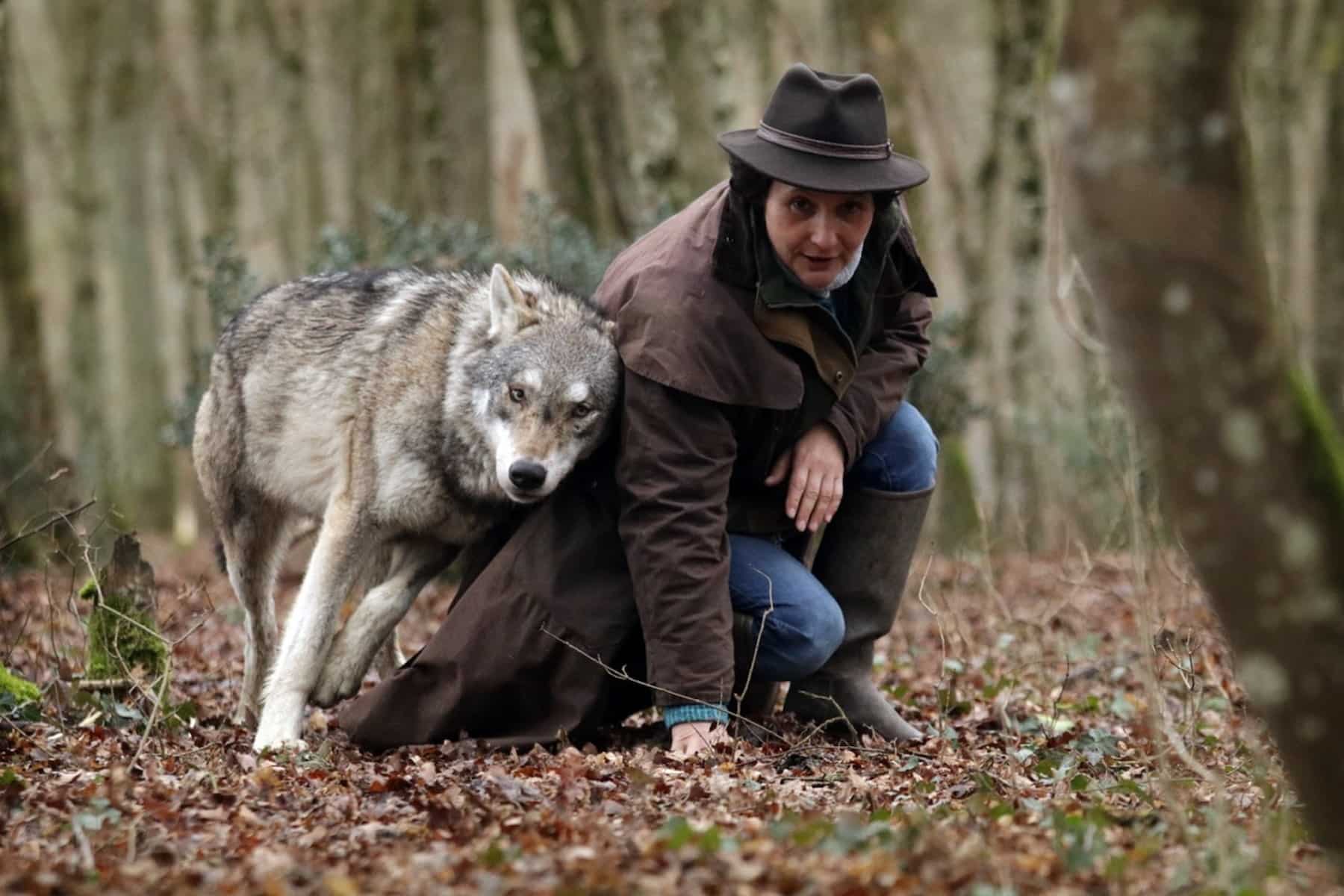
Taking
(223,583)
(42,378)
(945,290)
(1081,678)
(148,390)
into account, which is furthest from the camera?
(148,390)

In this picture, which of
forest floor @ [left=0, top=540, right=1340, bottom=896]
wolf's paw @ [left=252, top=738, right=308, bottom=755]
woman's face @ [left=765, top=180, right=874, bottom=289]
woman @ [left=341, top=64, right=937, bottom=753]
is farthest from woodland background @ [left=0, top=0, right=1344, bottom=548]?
wolf's paw @ [left=252, top=738, right=308, bottom=755]

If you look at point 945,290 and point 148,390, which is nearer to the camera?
point 945,290

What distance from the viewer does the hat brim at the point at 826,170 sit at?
461 centimetres

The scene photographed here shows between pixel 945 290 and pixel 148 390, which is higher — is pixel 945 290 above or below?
above

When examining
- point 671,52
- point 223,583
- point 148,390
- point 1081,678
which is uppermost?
point 671,52

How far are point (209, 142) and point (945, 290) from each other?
9344mm

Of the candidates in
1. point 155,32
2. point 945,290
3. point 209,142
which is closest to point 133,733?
point 945,290

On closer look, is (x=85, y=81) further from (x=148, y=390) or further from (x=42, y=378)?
(x=42, y=378)

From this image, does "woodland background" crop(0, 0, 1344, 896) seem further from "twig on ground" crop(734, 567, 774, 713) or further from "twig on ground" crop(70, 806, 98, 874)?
"twig on ground" crop(734, 567, 774, 713)

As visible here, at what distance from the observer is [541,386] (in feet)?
17.4

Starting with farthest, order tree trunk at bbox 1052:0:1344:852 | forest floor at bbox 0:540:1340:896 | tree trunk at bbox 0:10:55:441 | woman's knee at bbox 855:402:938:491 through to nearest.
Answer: tree trunk at bbox 0:10:55:441, woman's knee at bbox 855:402:938:491, forest floor at bbox 0:540:1340:896, tree trunk at bbox 1052:0:1344:852

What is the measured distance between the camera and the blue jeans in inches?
202

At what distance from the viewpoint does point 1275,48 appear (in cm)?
1673

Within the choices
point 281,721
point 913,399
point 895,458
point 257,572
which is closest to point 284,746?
point 281,721
